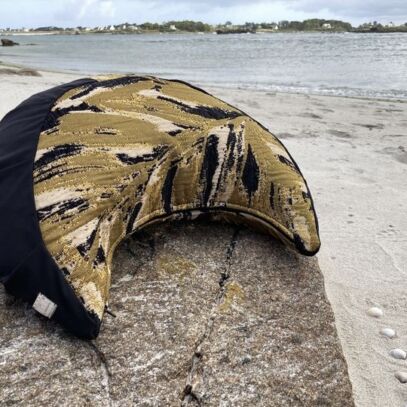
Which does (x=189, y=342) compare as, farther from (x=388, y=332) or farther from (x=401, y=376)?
(x=388, y=332)

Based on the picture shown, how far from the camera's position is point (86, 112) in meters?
2.40

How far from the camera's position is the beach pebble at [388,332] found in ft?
8.31

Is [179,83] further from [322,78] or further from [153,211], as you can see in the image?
[322,78]

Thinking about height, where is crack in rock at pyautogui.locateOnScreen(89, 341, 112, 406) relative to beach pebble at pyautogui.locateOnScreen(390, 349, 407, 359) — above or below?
above

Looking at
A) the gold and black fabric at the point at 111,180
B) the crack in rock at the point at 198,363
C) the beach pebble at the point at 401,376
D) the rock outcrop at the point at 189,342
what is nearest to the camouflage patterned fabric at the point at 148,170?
the gold and black fabric at the point at 111,180

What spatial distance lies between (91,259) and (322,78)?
15.7 metres

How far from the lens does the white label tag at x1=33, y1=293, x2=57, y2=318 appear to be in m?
1.82

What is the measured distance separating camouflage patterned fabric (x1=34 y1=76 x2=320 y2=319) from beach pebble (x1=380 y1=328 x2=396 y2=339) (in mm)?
560

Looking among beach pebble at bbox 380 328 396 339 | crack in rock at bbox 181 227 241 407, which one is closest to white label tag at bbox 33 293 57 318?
crack in rock at bbox 181 227 241 407

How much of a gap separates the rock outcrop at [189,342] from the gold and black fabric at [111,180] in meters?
0.13

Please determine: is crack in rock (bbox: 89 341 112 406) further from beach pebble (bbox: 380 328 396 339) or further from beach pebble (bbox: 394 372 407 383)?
beach pebble (bbox: 380 328 396 339)

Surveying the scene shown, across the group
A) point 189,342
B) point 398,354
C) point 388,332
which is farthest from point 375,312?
point 189,342

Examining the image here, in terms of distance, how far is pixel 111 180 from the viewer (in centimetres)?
219

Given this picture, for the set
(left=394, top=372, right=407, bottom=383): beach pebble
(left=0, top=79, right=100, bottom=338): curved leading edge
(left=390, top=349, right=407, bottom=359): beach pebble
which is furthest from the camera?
(left=390, top=349, right=407, bottom=359): beach pebble
